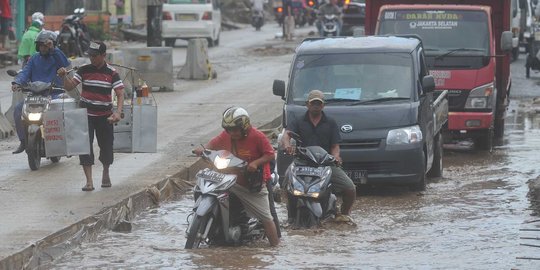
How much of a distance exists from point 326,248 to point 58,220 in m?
2.45

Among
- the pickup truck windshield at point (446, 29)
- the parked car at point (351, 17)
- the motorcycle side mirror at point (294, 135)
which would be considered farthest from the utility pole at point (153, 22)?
the motorcycle side mirror at point (294, 135)

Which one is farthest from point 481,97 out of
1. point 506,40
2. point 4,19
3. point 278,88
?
point 4,19

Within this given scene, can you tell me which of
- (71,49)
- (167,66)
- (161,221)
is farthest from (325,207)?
(71,49)

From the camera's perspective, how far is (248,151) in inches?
406

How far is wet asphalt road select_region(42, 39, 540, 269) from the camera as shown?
973 cm

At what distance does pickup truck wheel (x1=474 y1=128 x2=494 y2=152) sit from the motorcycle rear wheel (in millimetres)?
8737

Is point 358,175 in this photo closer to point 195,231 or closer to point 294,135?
point 294,135

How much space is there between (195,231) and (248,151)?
86 cm

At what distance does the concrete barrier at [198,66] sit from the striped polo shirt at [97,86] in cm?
1538

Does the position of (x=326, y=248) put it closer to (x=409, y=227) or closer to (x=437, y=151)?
(x=409, y=227)

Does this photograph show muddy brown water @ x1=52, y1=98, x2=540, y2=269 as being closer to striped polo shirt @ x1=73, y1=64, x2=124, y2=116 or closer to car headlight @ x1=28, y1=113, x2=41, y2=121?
striped polo shirt @ x1=73, y1=64, x2=124, y2=116

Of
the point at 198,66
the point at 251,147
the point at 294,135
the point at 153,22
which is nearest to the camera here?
the point at 251,147

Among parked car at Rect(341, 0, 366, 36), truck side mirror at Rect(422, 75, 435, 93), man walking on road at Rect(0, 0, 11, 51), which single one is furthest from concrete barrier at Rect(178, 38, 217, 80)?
truck side mirror at Rect(422, 75, 435, 93)

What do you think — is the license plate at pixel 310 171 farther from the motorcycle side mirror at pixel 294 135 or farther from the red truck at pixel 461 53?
the red truck at pixel 461 53
